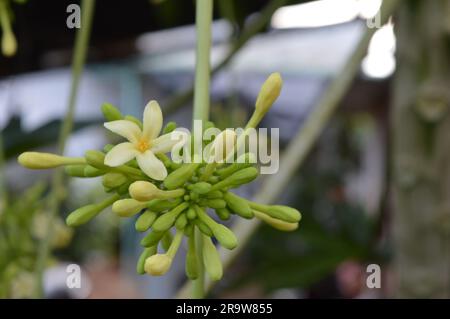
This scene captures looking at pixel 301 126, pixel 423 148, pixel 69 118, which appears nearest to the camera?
pixel 69 118

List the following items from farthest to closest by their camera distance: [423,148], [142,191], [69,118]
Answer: [423,148]
[69,118]
[142,191]

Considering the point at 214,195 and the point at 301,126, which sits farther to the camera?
the point at 301,126

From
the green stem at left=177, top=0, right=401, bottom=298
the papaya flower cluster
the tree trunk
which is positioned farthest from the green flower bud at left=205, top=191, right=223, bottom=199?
the tree trunk

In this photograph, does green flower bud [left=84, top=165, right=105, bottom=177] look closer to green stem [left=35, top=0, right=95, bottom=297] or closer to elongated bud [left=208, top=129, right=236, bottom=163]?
elongated bud [left=208, top=129, right=236, bottom=163]

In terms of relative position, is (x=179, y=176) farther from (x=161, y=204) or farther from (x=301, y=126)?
(x=301, y=126)

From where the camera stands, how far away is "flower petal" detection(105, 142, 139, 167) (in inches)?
9.7

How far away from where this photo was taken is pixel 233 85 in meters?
0.79

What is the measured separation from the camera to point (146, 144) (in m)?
0.26

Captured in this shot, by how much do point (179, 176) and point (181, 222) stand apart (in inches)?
0.8

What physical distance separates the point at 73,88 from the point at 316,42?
2.57 metres

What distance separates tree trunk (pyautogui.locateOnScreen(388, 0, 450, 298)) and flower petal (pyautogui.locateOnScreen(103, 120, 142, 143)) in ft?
1.11

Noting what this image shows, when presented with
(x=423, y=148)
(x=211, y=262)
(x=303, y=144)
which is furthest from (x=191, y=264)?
(x=423, y=148)

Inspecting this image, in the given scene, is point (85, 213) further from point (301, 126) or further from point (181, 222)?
point (301, 126)
